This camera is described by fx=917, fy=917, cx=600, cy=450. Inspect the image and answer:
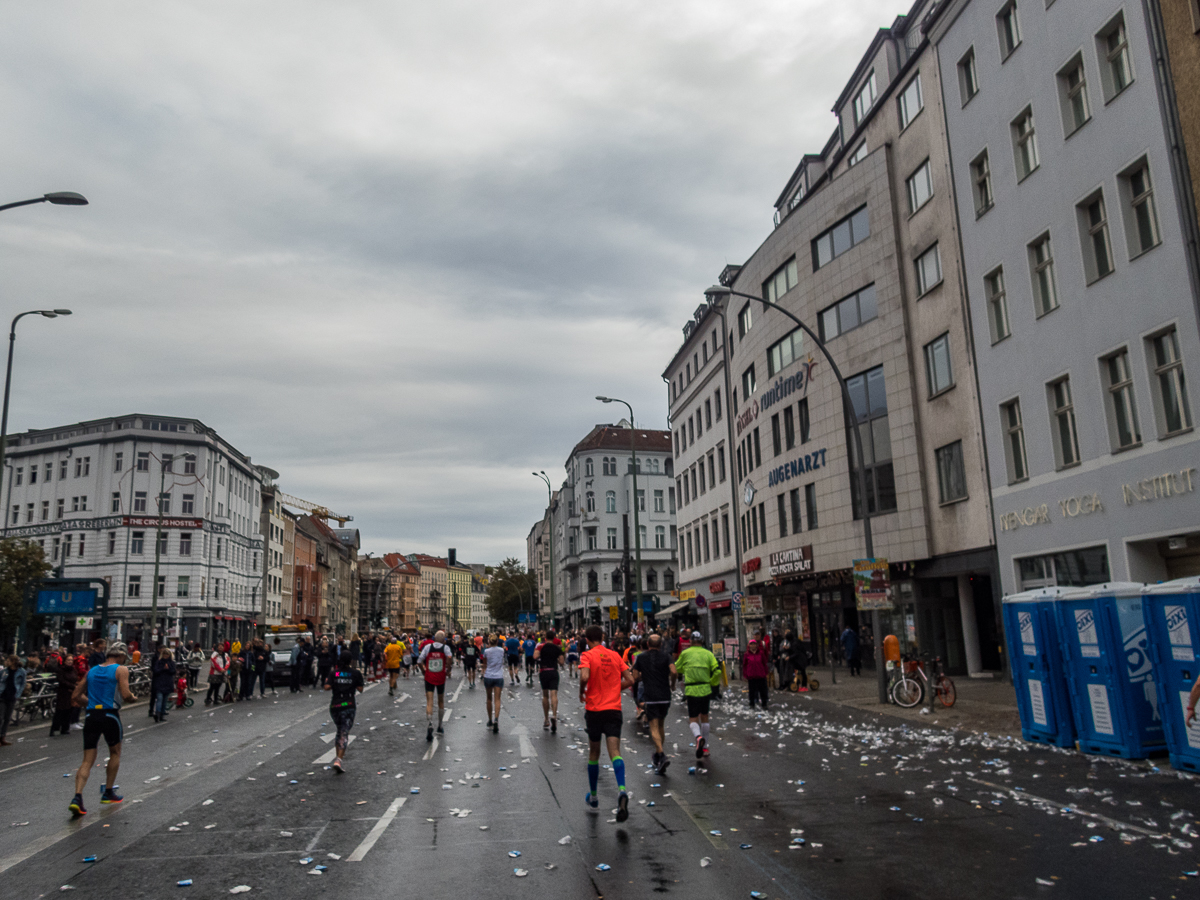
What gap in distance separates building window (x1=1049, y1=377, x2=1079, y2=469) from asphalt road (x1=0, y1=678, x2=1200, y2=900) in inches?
326

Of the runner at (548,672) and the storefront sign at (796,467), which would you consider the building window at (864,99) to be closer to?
the storefront sign at (796,467)

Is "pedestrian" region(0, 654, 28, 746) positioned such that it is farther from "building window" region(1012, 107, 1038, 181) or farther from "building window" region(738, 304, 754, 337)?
"building window" region(738, 304, 754, 337)

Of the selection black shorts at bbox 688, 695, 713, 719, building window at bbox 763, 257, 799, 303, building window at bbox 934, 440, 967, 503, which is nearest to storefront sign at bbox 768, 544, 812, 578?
building window at bbox 934, 440, 967, 503

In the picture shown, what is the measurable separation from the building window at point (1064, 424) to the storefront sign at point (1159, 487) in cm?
195

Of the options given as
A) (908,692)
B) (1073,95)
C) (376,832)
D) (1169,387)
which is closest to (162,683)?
(376,832)

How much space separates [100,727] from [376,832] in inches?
151

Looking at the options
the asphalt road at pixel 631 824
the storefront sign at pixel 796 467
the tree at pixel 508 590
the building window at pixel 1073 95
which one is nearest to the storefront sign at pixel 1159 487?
the asphalt road at pixel 631 824

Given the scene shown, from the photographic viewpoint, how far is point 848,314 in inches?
1260

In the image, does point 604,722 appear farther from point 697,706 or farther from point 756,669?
point 756,669

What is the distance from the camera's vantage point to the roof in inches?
3762

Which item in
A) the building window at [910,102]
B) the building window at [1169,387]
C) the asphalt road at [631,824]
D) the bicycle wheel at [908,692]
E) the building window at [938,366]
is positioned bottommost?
the asphalt road at [631,824]

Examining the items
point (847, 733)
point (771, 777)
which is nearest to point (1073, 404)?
point (847, 733)

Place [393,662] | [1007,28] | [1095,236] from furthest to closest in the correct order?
[393,662] < [1007,28] < [1095,236]

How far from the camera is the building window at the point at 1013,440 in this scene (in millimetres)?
22234
